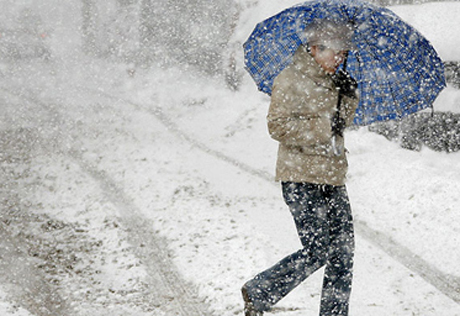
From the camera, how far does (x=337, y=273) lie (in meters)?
3.01

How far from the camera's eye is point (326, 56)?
2848 millimetres

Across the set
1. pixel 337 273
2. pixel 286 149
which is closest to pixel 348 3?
pixel 286 149

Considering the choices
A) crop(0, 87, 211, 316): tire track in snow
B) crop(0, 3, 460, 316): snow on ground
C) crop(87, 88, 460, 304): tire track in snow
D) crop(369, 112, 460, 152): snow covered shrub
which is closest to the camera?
crop(0, 87, 211, 316): tire track in snow

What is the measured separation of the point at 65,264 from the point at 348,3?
11.1ft

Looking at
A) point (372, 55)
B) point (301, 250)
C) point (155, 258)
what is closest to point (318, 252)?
point (301, 250)

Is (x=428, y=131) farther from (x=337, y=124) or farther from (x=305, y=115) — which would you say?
(x=305, y=115)

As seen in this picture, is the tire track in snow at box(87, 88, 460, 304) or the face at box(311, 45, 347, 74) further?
the tire track in snow at box(87, 88, 460, 304)

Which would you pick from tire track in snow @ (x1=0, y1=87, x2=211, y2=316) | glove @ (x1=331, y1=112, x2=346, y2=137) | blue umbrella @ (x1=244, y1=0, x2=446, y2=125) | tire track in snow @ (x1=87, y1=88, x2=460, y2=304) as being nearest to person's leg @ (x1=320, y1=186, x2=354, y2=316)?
glove @ (x1=331, y1=112, x2=346, y2=137)

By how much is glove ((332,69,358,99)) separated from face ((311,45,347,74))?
0.38 feet

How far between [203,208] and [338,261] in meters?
3.01

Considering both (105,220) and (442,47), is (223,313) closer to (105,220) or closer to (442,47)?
(105,220)

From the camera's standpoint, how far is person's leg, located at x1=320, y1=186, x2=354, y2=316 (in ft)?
9.83

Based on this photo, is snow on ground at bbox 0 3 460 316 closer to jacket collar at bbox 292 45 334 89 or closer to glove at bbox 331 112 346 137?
glove at bbox 331 112 346 137

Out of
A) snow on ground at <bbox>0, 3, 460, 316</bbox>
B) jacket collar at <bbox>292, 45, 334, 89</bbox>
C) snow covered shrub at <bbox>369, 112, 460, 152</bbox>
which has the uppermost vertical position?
jacket collar at <bbox>292, 45, 334, 89</bbox>
